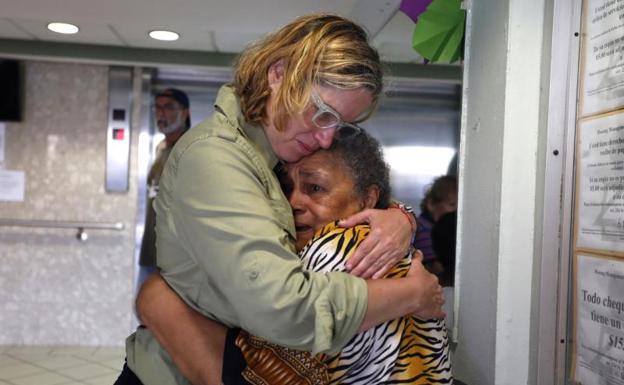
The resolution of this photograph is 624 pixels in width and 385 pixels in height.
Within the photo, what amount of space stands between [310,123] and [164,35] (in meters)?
3.10

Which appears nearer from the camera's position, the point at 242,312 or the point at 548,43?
the point at 242,312

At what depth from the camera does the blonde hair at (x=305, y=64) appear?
1.13 m

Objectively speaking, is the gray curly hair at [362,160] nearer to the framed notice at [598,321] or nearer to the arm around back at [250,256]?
the arm around back at [250,256]

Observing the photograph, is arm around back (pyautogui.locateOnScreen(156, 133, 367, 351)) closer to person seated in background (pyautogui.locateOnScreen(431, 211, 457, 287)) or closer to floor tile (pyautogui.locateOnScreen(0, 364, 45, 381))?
person seated in background (pyautogui.locateOnScreen(431, 211, 457, 287))

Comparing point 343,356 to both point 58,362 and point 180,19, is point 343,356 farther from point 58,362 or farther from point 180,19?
point 58,362

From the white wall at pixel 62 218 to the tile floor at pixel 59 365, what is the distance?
0.51 feet

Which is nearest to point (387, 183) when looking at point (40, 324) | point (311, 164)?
point (311, 164)

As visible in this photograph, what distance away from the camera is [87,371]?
159 inches

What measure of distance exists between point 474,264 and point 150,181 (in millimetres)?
3589

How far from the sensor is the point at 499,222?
1.42m

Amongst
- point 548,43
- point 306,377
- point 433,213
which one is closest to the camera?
point 306,377

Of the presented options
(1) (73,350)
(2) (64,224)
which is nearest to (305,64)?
(2) (64,224)

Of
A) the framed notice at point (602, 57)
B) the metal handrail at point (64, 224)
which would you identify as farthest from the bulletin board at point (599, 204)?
the metal handrail at point (64, 224)

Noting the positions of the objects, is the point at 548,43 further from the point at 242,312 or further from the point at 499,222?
the point at 242,312
